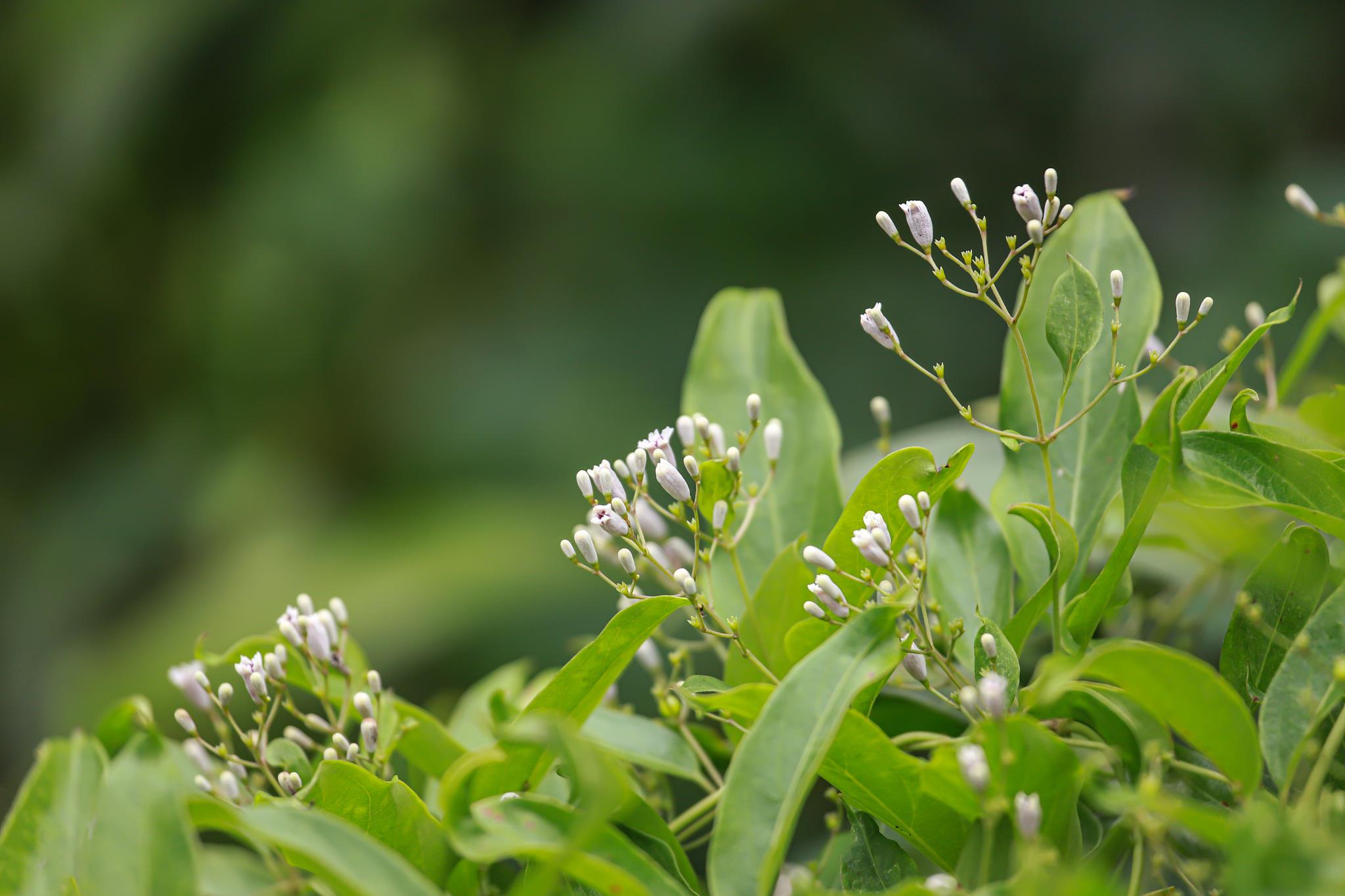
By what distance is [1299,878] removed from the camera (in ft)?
0.89

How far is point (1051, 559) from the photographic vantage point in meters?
0.47

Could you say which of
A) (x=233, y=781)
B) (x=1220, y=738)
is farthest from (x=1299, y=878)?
(x=233, y=781)

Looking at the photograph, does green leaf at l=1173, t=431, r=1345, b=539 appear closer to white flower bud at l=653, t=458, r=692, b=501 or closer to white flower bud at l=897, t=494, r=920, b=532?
white flower bud at l=897, t=494, r=920, b=532

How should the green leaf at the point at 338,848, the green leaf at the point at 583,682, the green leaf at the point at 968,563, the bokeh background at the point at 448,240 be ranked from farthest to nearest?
the bokeh background at the point at 448,240 < the green leaf at the point at 968,563 < the green leaf at the point at 583,682 < the green leaf at the point at 338,848

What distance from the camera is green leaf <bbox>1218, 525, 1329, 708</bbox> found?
0.43 metres

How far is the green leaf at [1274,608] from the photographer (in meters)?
0.43

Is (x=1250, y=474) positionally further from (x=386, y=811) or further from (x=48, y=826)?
(x=48, y=826)

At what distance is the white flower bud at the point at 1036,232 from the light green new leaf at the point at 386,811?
0.35 m

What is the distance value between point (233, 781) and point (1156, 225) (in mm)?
2569

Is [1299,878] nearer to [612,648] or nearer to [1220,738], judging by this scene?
[1220,738]

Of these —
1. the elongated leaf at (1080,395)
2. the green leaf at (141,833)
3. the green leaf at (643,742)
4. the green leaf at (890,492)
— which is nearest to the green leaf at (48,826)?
the green leaf at (141,833)

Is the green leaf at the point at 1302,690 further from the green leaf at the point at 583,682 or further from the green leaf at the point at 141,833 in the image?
the green leaf at the point at 141,833

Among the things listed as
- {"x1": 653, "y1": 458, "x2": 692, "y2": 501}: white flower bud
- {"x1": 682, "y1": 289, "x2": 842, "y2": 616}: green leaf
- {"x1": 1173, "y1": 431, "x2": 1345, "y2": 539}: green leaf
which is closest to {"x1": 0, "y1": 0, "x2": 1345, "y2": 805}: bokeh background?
{"x1": 682, "y1": 289, "x2": 842, "y2": 616}: green leaf

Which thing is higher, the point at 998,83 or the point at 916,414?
the point at 998,83
